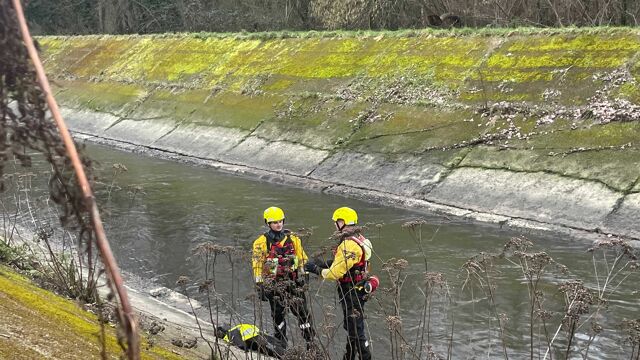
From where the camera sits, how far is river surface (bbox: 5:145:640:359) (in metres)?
8.75

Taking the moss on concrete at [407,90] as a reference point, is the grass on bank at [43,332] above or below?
above

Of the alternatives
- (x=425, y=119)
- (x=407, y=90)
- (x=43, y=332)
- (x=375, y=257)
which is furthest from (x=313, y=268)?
(x=407, y=90)

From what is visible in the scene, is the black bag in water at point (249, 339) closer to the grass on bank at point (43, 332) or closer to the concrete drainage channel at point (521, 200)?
the grass on bank at point (43, 332)

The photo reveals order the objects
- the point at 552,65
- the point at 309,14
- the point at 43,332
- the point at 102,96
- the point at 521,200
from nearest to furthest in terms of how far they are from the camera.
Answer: the point at 43,332 < the point at 521,200 < the point at 552,65 < the point at 102,96 < the point at 309,14

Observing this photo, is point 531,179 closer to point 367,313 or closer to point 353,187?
point 353,187

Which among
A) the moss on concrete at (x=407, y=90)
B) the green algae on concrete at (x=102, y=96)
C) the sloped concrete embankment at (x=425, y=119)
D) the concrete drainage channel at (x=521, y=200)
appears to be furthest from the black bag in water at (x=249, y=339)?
the green algae on concrete at (x=102, y=96)

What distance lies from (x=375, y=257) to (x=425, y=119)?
25.3ft

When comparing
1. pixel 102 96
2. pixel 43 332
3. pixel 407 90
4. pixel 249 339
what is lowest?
pixel 102 96

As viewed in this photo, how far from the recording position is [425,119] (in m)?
19.0

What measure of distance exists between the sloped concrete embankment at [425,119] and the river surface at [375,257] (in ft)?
3.66

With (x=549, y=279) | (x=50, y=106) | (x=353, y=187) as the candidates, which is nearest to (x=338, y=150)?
(x=353, y=187)

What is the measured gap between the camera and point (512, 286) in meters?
10.5

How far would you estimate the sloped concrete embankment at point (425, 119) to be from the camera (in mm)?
14633

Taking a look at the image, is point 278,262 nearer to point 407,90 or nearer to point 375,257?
point 375,257
